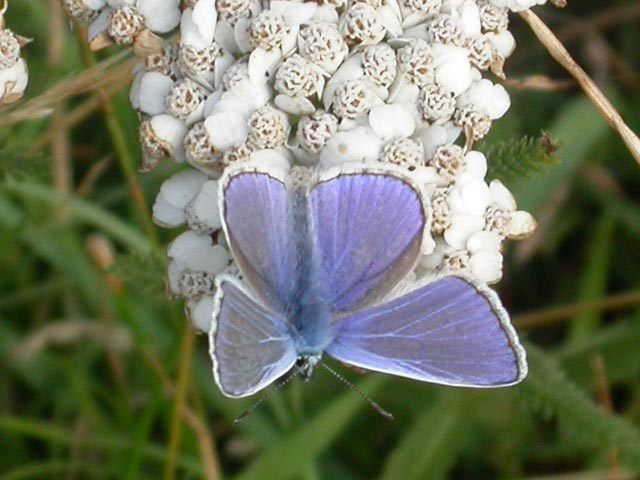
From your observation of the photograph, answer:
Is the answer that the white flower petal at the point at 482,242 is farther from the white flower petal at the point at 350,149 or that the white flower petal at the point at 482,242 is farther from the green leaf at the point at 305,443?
the green leaf at the point at 305,443

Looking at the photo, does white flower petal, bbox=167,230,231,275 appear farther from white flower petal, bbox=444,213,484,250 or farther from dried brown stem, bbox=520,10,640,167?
dried brown stem, bbox=520,10,640,167

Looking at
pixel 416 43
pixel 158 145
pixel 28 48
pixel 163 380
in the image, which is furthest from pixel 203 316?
pixel 28 48

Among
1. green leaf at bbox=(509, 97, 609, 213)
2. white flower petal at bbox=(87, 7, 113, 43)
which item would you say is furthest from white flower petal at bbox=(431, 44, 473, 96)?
green leaf at bbox=(509, 97, 609, 213)

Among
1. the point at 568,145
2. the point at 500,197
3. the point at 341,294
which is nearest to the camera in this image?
the point at 341,294

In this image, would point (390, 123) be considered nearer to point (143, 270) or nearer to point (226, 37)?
point (226, 37)

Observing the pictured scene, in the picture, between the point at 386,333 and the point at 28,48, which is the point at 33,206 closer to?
the point at 28,48

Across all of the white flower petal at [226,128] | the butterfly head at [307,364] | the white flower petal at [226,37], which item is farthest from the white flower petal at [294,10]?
the butterfly head at [307,364]

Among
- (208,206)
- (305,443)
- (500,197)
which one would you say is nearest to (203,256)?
(208,206)
